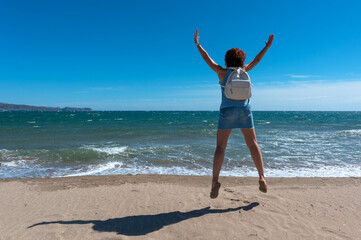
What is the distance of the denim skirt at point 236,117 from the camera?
322 cm

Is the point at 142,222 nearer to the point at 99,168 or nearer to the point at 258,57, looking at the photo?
the point at 258,57

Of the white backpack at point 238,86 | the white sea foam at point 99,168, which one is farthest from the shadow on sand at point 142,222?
the white sea foam at point 99,168

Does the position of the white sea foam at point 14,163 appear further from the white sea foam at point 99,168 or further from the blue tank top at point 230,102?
the blue tank top at point 230,102

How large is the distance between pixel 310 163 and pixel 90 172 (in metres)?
8.95

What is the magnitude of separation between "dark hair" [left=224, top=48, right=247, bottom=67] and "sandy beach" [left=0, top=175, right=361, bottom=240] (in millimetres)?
2301

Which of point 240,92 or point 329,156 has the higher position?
point 240,92

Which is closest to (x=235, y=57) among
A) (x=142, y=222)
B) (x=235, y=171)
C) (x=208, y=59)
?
(x=208, y=59)

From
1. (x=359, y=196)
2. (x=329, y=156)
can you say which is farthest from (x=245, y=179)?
(x=329, y=156)

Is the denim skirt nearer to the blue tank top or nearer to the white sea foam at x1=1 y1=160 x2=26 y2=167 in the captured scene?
the blue tank top

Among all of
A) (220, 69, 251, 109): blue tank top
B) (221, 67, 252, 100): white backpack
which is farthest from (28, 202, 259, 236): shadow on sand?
(221, 67, 252, 100): white backpack

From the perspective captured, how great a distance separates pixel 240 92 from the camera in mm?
3154

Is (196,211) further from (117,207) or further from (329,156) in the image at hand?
(329,156)

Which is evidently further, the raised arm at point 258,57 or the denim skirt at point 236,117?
the raised arm at point 258,57

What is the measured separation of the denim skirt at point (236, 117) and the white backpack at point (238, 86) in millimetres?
168
